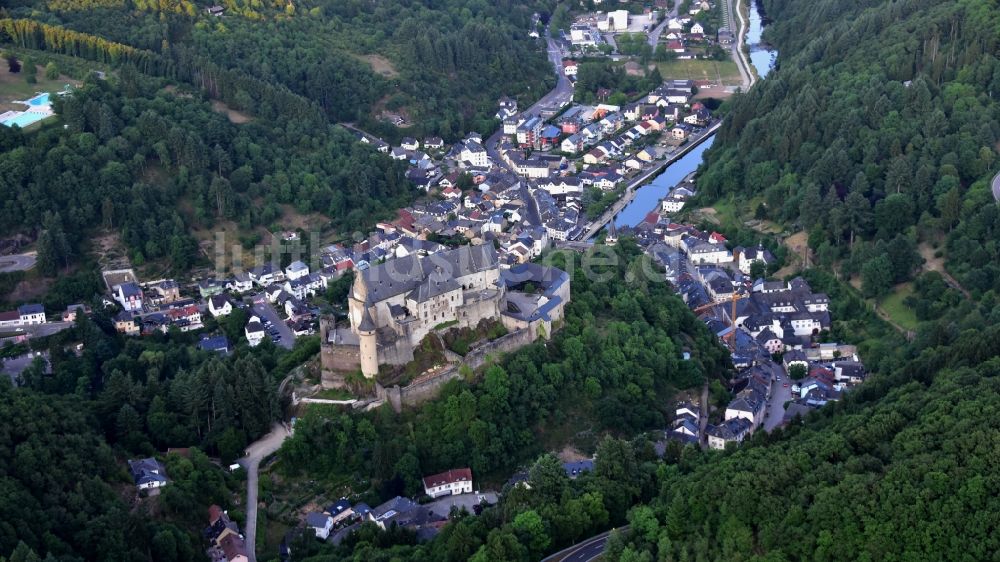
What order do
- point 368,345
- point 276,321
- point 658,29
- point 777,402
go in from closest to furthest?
point 368,345 < point 777,402 < point 276,321 < point 658,29

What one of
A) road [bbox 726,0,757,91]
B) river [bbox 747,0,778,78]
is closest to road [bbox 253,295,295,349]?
road [bbox 726,0,757,91]

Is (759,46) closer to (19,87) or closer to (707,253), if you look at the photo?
(707,253)

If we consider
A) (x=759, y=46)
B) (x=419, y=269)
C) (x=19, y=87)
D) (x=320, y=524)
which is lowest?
(x=759, y=46)

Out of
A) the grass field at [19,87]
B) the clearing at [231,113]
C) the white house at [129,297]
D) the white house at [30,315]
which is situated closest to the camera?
the white house at [30,315]

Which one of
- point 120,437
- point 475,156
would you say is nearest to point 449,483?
point 120,437

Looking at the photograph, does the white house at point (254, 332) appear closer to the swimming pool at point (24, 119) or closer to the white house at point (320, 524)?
the white house at point (320, 524)

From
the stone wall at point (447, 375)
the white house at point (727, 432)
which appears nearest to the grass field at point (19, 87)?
the stone wall at point (447, 375)

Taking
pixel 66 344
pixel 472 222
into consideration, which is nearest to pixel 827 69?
pixel 472 222

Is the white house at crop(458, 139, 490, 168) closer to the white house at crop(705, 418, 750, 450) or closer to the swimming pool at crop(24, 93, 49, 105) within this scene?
the swimming pool at crop(24, 93, 49, 105)
